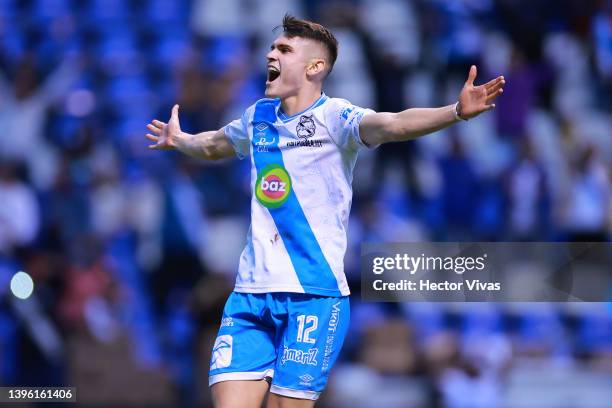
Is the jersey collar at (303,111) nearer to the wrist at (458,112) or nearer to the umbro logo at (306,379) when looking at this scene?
the wrist at (458,112)

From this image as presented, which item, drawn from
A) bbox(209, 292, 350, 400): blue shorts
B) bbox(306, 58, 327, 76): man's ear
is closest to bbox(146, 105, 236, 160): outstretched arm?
bbox(306, 58, 327, 76): man's ear

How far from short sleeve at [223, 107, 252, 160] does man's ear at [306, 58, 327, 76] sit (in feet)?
1.31

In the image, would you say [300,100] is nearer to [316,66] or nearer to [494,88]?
[316,66]

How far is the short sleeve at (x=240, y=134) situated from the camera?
5957mm

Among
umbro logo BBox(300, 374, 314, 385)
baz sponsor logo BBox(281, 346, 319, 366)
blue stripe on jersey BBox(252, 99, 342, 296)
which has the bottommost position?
umbro logo BBox(300, 374, 314, 385)

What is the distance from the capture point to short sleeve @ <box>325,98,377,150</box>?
17.9 feet

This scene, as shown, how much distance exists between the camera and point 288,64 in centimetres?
578

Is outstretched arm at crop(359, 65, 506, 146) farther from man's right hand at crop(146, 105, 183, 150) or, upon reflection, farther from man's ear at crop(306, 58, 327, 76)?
man's right hand at crop(146, 105, 183, 150)

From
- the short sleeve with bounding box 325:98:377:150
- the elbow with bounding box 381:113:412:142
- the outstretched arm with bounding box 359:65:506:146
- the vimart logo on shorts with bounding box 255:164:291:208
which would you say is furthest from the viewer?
the vimart logo on shorts with bounding box 255:164:291:208

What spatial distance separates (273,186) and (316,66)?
69cm

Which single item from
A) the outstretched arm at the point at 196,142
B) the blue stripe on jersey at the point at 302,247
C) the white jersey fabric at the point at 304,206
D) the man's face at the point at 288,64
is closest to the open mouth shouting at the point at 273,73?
the man's face at the point at 288,64

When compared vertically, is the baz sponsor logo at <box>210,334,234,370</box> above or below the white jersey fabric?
below

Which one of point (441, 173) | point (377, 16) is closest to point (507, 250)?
point (441, 173)

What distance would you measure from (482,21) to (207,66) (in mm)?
2925
